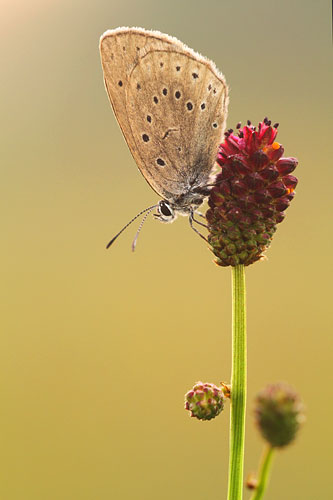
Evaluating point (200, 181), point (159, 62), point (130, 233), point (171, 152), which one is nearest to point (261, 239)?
point (200, 181)

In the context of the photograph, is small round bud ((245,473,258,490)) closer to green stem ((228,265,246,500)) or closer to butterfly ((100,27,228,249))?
green stem ((228,265,246,500))

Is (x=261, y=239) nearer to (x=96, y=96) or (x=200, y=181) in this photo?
(x=200, y=181)

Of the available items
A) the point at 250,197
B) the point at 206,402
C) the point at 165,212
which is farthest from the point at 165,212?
the point at 206,402

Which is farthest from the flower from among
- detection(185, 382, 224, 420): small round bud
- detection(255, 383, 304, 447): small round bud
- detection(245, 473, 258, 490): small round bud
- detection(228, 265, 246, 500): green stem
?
detection(255, 383, 304, 447): small round bud

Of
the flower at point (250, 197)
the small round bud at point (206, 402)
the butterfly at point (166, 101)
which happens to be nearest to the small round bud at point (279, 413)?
the small round bud at point (206, 402)

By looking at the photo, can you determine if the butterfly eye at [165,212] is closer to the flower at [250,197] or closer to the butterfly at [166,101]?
the butterfly at [166,101]

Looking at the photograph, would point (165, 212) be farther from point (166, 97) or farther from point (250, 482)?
point (250, 482)
